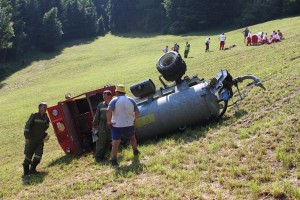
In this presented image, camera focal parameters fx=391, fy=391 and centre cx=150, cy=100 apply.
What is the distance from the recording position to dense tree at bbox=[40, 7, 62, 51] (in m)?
77.4

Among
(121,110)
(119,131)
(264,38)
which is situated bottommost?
(264,38)

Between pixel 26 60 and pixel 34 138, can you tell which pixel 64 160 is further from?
pixel 26 60

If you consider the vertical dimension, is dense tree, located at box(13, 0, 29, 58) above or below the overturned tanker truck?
above

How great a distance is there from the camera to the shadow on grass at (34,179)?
944 cm

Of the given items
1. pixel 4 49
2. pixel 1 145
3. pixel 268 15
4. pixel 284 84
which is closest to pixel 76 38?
pixel 4 49

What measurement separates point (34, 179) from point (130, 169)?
276 centimetres

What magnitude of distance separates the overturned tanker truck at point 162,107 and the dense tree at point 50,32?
224 ft

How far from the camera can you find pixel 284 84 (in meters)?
12.3

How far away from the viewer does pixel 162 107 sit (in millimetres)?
10875

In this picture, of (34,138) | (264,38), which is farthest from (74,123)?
(264,38)

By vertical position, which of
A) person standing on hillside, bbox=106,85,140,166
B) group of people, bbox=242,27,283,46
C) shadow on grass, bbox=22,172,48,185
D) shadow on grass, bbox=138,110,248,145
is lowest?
group of people, bbox=242,27,283,46

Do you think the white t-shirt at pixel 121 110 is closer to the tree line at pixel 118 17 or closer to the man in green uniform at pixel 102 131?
the man in green uniform at pixel 102 131

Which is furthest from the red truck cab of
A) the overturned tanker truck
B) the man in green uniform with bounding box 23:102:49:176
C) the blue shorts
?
the blue shorts

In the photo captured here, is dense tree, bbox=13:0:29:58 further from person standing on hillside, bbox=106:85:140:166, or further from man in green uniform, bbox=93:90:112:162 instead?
person standing on hillside, bbox=106:85:140:166
